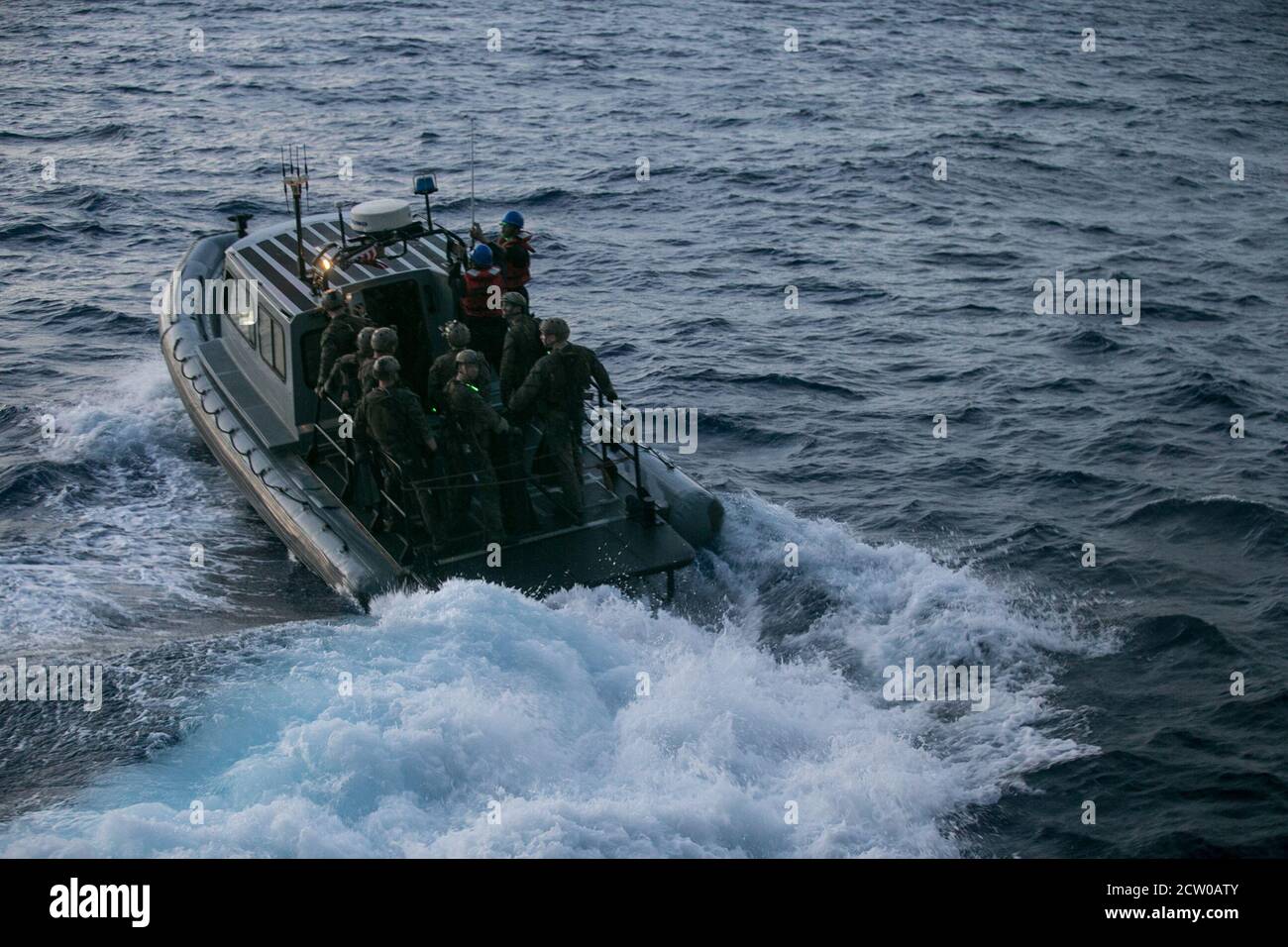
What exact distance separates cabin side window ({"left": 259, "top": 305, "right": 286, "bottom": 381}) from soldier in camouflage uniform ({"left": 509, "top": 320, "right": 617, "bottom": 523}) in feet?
7.90

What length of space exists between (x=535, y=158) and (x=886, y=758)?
19256 mm

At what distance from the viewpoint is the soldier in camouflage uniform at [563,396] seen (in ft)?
37.8

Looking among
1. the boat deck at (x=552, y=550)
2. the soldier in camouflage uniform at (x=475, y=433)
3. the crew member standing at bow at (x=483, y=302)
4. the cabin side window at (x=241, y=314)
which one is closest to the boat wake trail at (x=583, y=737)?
the boat deck at (x=552, y=550)

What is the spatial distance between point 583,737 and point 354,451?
3.95m

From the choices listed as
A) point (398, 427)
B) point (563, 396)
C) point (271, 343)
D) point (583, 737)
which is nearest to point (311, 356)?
point (271, 343)

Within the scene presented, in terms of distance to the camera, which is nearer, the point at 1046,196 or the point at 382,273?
the point at 382,273

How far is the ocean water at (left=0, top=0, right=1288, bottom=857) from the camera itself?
9.01 metres

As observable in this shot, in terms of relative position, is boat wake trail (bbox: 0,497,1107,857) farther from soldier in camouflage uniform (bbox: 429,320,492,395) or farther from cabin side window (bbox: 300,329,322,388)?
cabin side window (bbox: 300,329,322,388)

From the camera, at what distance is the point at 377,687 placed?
9.55 meters

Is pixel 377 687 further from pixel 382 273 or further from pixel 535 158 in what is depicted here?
pixel 535 158

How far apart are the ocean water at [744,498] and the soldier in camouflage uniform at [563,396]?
1.26 m

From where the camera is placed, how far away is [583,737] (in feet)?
31.0

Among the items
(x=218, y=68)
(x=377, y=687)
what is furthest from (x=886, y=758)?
(x=218, y=68)
